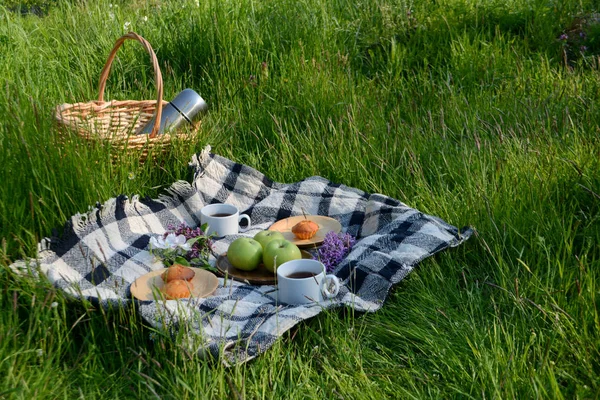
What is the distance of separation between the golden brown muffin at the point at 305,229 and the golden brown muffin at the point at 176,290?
0.72 m

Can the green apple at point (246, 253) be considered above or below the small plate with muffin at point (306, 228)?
above

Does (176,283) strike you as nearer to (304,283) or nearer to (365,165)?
(304,283)

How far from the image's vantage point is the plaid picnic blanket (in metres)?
2.48

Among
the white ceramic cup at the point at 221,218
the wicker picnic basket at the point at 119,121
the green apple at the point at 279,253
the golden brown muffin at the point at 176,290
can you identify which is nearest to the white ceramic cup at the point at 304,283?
the green apple at the point at 279,253

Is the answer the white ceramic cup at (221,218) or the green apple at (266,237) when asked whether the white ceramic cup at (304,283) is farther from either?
the white ceramic cup at (221,218)

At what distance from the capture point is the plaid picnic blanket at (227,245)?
8.15 ft

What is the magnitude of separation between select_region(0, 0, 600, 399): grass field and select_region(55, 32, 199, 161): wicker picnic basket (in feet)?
0.26

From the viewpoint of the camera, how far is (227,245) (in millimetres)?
3354

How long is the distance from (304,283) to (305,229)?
618mm

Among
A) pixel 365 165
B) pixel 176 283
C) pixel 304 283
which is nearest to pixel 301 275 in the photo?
pixel 304 283

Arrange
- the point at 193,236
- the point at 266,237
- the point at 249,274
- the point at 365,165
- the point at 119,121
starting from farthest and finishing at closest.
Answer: the point at 365,165 < the point at 119,121 < the point at 193,236 < the point at 266,237 < the point at 249,274

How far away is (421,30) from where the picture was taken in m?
5.46

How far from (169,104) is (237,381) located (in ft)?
7.71

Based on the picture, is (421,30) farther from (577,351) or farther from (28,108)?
(577,351)
